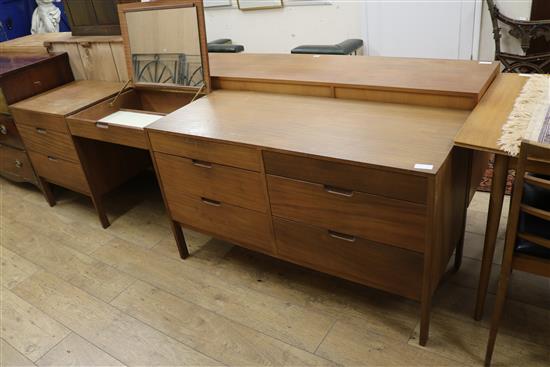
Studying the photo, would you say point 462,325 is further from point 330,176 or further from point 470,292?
point 330,176

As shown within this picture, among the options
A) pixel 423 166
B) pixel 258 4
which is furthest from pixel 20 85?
pixel 258 4

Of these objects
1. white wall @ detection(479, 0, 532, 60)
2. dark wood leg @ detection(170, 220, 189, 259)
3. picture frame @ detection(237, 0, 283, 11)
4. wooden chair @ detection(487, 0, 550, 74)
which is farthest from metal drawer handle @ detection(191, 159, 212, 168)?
picture frame @ detection(237, 0, 283, 11)

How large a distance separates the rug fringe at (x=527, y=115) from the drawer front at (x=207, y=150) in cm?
74

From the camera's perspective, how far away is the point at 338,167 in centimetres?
130

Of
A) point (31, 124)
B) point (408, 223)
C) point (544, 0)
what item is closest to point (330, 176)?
point (408, 223)

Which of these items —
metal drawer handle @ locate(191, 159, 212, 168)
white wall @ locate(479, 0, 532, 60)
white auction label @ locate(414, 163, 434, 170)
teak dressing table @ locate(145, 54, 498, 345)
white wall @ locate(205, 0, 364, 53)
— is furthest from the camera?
white wall @ locate(205, 0, 364, 53)

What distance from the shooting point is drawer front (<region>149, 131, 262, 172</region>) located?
1.49 metres

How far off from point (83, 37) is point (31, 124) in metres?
0.61

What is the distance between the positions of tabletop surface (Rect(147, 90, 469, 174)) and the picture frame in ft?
7.82

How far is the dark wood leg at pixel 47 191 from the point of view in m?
2.62

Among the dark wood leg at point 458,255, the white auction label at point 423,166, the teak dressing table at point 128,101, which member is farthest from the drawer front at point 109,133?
the dark wood leg at point 458,255

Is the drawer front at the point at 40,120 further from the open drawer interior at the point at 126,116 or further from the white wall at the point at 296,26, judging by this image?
the white wall at the point at 296,26

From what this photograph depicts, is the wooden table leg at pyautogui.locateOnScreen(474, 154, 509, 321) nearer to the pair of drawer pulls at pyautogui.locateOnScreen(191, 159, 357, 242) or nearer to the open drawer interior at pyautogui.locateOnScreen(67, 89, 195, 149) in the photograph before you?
the pair of drawer pulls at pyautogui.locateOnScreen(191, 159, 357, 242)

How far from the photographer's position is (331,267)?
60.5 inches
